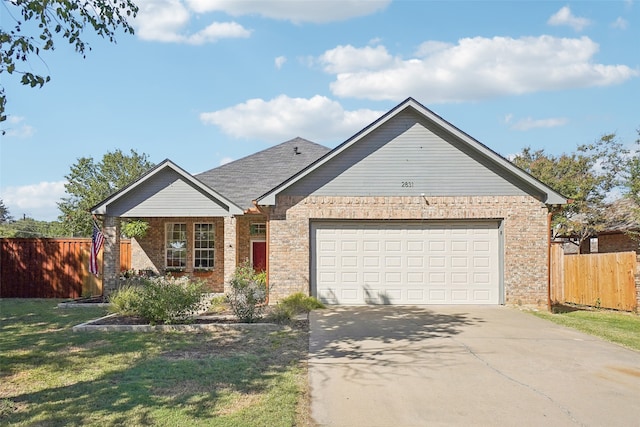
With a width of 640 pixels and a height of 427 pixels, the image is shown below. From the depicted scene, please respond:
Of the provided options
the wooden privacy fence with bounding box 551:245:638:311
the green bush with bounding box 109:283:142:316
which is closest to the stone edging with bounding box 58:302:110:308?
the green bush with bounding box 109:283:142:316

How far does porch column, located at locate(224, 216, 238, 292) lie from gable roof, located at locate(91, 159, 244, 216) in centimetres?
38

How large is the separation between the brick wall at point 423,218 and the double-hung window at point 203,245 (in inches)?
218

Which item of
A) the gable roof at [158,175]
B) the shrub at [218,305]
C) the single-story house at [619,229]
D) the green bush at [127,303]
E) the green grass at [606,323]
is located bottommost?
the green grass at [606,323]

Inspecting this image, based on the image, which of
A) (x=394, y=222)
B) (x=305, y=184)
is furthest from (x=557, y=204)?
(x=305, y=184)

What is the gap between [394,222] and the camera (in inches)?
589

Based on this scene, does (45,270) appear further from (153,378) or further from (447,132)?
(447,132)

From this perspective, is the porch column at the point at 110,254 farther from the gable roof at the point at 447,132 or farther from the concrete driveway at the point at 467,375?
the concrete driveway at the point at 467,375

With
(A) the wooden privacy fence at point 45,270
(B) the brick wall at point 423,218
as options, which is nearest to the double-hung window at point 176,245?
(A) the wooden privacy fence at point 45,270

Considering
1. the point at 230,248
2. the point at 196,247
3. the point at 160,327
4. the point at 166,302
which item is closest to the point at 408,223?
the point at 230,248

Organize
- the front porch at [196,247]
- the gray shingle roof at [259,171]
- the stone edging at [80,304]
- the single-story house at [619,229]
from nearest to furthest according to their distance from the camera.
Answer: the stone edging at [80,304], the gray shingle roof at [259,171], the front porch at [196,247], the single-story house at [619,229]

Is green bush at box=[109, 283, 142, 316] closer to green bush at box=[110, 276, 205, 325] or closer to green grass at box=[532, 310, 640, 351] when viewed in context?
green bush at box=[110, 276, 205, 325]

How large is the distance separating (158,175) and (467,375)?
12717 mm

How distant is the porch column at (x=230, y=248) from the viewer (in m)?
16.4

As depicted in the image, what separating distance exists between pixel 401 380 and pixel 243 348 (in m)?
3.14
